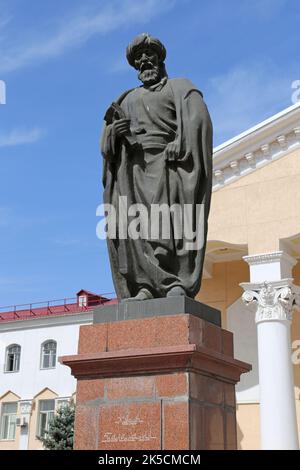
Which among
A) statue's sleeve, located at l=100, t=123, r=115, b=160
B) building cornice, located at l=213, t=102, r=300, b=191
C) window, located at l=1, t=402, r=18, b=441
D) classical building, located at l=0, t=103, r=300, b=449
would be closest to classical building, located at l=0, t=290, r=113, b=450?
window, located at l=1, t=402, r=18, b=441

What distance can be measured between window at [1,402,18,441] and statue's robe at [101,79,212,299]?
29549mm

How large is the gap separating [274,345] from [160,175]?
409 inches

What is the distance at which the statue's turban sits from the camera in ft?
18.0

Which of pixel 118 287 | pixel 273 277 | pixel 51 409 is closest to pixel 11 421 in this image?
pixel 51 409

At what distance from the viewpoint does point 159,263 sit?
5023 mm

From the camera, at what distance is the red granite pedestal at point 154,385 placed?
432 centimetres

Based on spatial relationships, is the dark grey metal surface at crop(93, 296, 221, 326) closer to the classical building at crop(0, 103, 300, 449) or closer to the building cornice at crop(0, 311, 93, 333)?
the classical building at crop(0, 103, 300, 449)

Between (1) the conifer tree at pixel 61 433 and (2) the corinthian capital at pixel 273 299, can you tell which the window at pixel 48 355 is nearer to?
(1) the conifer tree at pixel 61 433

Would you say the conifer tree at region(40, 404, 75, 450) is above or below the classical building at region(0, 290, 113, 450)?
below

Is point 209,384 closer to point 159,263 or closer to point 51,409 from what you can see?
point 159,263

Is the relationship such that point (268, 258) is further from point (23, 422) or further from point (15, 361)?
point (15, 361)
